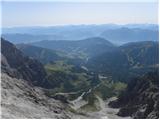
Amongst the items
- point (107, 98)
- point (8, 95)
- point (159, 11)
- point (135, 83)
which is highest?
point (159, 11)

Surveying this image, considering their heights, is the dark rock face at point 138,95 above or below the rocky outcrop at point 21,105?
below

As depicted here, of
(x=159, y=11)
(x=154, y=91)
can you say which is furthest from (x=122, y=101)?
(x=159, y=11)

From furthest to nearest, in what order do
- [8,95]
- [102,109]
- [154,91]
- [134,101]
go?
1. [102,109]
2. [134,101]
3. [154,91]
4. [8,95]

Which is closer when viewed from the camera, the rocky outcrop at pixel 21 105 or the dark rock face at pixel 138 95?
the rocky outcrop at pixel 21 105

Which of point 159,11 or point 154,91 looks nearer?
point 159,11

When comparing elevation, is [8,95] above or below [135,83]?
above

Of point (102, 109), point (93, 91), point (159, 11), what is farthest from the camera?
point (93, 91)

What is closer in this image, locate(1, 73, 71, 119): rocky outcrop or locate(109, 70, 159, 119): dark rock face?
locate(1, 73, 71, 119): rocky outcrop

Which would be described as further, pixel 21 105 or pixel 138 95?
pixel 138 95

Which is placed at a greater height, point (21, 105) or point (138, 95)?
point (21, 105)

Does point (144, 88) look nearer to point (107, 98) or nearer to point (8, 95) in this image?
point (107, 98)

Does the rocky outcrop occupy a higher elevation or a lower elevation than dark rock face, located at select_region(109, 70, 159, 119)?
higher
